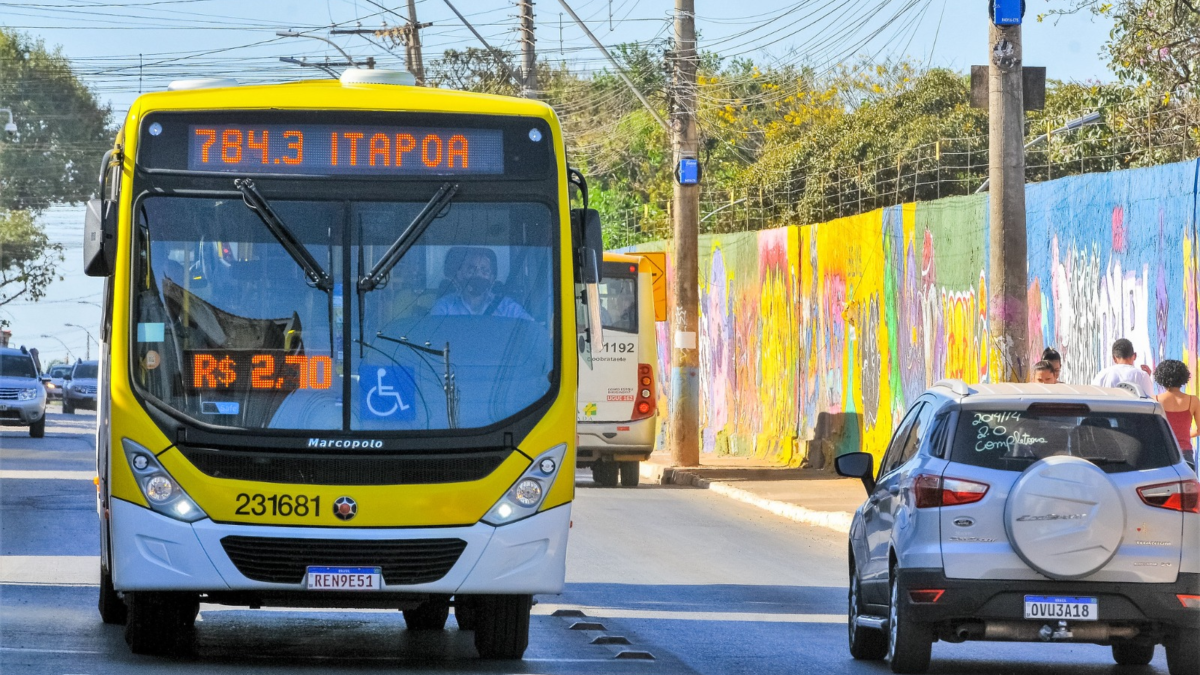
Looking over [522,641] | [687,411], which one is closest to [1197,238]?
[522,641]

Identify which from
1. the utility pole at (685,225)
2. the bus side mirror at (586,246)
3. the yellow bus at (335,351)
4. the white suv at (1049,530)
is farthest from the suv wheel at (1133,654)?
the utility pole at (685,225)

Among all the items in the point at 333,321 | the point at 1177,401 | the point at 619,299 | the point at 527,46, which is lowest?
the point at 1177,401

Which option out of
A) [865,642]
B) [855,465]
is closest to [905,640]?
[865,642]

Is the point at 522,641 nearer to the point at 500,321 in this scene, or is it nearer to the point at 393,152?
the point at 500,321

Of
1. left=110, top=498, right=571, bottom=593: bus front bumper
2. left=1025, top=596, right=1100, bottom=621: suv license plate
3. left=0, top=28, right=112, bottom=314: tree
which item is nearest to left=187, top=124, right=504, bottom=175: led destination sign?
left=110, top=498, right=571, bottom=593: bus front bumper

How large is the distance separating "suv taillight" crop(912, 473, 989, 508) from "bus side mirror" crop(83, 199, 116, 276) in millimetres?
4219

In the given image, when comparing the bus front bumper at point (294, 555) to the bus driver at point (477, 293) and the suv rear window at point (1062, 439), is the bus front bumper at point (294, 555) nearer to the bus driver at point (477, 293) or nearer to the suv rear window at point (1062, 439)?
the bus driver at point (477, 293)

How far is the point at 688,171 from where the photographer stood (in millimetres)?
26031

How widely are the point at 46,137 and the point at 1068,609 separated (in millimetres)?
70669

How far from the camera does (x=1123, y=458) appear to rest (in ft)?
30.6

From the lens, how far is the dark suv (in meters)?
56.1

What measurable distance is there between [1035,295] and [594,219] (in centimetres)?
1050

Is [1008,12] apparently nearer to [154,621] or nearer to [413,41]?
[154,621]

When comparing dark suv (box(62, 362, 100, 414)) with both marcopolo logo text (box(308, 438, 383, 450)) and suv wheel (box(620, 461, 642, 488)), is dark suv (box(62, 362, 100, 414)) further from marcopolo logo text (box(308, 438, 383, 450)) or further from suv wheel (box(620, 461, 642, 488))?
marcopolo logo text (box(308, 438, 383, 450))
